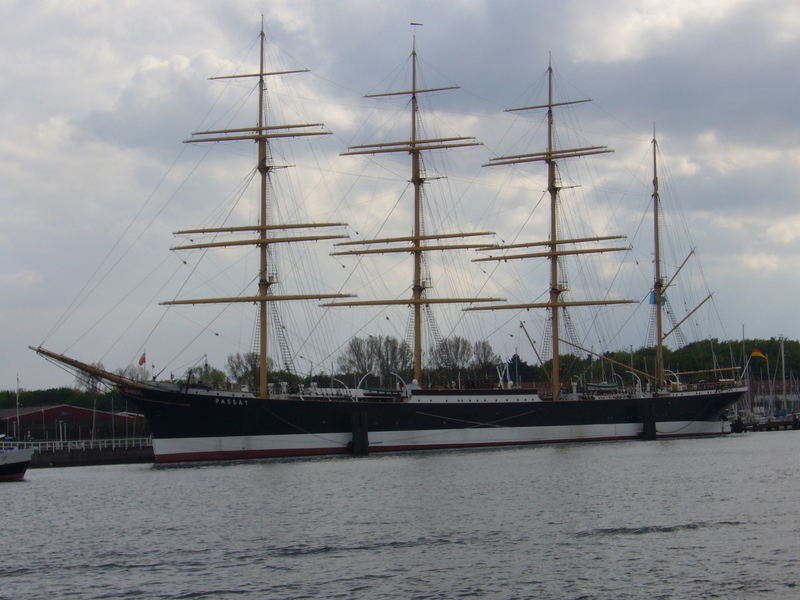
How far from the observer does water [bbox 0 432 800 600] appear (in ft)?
68.7

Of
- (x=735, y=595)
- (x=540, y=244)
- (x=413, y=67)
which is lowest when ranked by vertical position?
(x=735, y=595)

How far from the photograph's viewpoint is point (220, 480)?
42812 mm

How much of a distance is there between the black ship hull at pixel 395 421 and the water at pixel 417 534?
27.4ft

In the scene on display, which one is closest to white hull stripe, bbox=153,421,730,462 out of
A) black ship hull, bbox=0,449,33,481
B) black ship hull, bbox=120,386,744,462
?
black ship hull, bbox=120,386,744,462

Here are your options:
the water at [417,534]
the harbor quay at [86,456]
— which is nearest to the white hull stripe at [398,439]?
the water at [417,534]

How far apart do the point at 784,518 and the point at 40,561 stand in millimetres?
20651

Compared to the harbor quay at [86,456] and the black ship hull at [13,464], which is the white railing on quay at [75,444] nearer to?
Result: the harbor quay at [86,456]

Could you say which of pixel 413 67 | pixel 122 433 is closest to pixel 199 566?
pixel 413 67

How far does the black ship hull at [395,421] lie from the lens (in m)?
54.3

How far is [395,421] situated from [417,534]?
109 feet

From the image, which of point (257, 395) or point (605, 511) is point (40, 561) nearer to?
point (605, 511)

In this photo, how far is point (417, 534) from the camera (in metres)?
26.9

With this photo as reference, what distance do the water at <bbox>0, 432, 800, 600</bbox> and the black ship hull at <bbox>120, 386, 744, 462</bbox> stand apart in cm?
836

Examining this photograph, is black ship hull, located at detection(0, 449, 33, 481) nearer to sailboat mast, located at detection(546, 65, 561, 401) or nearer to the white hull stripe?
the white hull stripe
